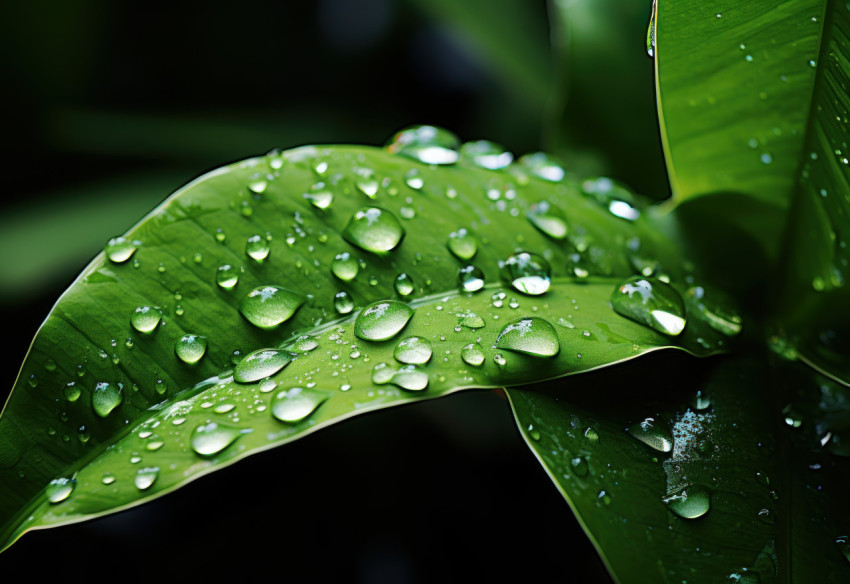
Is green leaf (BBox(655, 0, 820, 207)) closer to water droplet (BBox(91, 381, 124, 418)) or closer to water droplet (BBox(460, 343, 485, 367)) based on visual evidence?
water droplet (BBox(460, 343, 485, 367))

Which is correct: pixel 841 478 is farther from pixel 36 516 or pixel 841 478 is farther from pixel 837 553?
pixel 36 516

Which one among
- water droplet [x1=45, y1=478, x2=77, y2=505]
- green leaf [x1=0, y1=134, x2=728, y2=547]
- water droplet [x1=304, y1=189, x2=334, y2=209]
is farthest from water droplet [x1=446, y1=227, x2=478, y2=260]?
water droplet [x1=45, y1=478, x2=77, y2=505]

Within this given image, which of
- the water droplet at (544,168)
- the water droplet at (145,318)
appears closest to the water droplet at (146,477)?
the water droplet at (145,318)

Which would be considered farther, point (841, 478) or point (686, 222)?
point (686, 222)

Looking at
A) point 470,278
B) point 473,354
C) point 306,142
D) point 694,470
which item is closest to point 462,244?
point 470,278

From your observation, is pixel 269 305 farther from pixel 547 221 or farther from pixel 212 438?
pixel 547 221

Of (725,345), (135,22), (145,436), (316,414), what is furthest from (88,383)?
(135,22)
